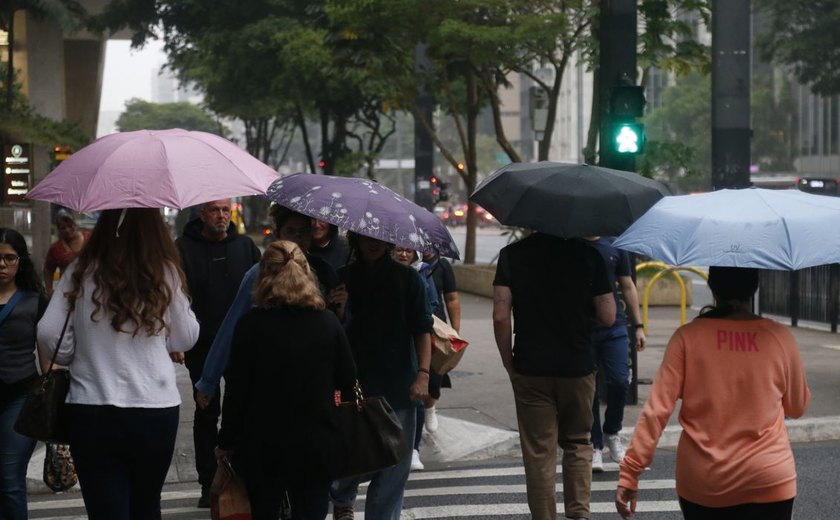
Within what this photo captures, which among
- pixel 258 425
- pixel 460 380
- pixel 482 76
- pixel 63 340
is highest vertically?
pixel 482 76

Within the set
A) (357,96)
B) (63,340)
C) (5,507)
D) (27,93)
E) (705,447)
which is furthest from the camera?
(27,93)

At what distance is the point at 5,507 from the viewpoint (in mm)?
6340

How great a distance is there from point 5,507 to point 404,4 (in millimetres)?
20574

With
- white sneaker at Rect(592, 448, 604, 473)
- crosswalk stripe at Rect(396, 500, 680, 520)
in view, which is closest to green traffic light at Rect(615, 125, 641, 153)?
white sneaker at Rect(592, 448, 604, 473)

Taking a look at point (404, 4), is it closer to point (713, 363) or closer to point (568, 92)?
point (713, 363)

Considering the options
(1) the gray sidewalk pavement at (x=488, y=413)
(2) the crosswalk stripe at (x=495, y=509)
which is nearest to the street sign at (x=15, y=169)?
(1) the gray sidewalk pavement at (x=488, y=413)

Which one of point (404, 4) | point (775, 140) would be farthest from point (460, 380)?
point (775, 140)

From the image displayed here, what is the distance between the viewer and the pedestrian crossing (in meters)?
8.09

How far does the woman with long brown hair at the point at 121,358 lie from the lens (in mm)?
4910

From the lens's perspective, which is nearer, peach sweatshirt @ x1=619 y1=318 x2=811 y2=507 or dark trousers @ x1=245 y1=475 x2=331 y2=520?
peach sweatshirt @ x1=619 y1=318 x2=811 y2=507

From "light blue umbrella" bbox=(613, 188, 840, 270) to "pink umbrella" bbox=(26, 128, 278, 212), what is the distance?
1.85 metres

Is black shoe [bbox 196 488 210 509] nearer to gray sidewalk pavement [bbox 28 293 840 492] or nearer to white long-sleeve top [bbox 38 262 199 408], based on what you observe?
gray sidewalk pavement [bbox 28 293 840 492]

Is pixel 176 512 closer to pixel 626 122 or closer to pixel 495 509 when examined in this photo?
pixel 495 509

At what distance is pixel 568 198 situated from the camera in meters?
6.71
